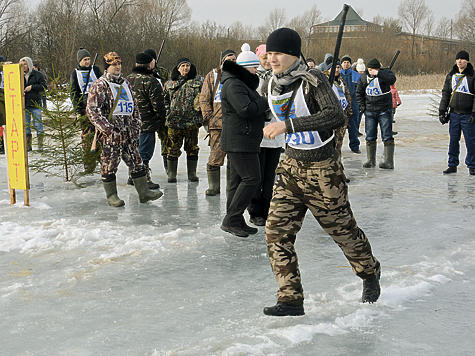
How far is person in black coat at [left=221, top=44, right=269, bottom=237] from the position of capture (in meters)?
4.82

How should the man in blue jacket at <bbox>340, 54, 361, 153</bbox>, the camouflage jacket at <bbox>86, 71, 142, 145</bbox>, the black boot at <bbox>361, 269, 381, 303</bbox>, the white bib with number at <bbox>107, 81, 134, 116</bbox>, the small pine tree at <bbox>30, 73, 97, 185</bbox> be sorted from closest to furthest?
1. the black boot at <bbox>361, 269, 381, 303</bbox>
2. the camouflage jacket at <bbox>86, 71, 142, 145</bbox>
3. the white bib with number at <bbox>107, 81, 134, 116</bbox>
4. the small pine tree at <bbox>30, 73, 97, 185</bbox>
5. the man in blue jacket at <bbox>340, 54, 361, 153</bbox>

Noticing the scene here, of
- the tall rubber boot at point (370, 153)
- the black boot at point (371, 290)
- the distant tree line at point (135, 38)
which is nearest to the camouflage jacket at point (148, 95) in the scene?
the tall rubber boot at point (370, 153)

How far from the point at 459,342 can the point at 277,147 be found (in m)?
2.98

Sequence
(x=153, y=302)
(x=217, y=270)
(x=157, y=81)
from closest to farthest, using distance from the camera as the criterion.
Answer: (x=153, y=302)
(x=217, y=270)
(x=157, y=81)

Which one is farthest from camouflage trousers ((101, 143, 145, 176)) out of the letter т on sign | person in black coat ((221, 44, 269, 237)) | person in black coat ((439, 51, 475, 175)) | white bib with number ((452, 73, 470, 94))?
white bib with number ((452, 73, 470, 94))

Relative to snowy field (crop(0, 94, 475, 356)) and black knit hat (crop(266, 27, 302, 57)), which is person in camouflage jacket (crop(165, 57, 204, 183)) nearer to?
snowy field (crop(0, 94, 475, 356))

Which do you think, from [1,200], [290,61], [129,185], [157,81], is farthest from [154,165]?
[290,61]

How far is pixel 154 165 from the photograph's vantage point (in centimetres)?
961

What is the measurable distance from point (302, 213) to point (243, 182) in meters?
1.77

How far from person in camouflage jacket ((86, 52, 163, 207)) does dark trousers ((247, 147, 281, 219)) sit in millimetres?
1625

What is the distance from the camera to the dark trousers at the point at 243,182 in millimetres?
5012

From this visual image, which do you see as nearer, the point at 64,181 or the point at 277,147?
the point at 277,147

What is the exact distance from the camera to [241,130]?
496cm

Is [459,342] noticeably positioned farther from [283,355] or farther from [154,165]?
[154,165]
